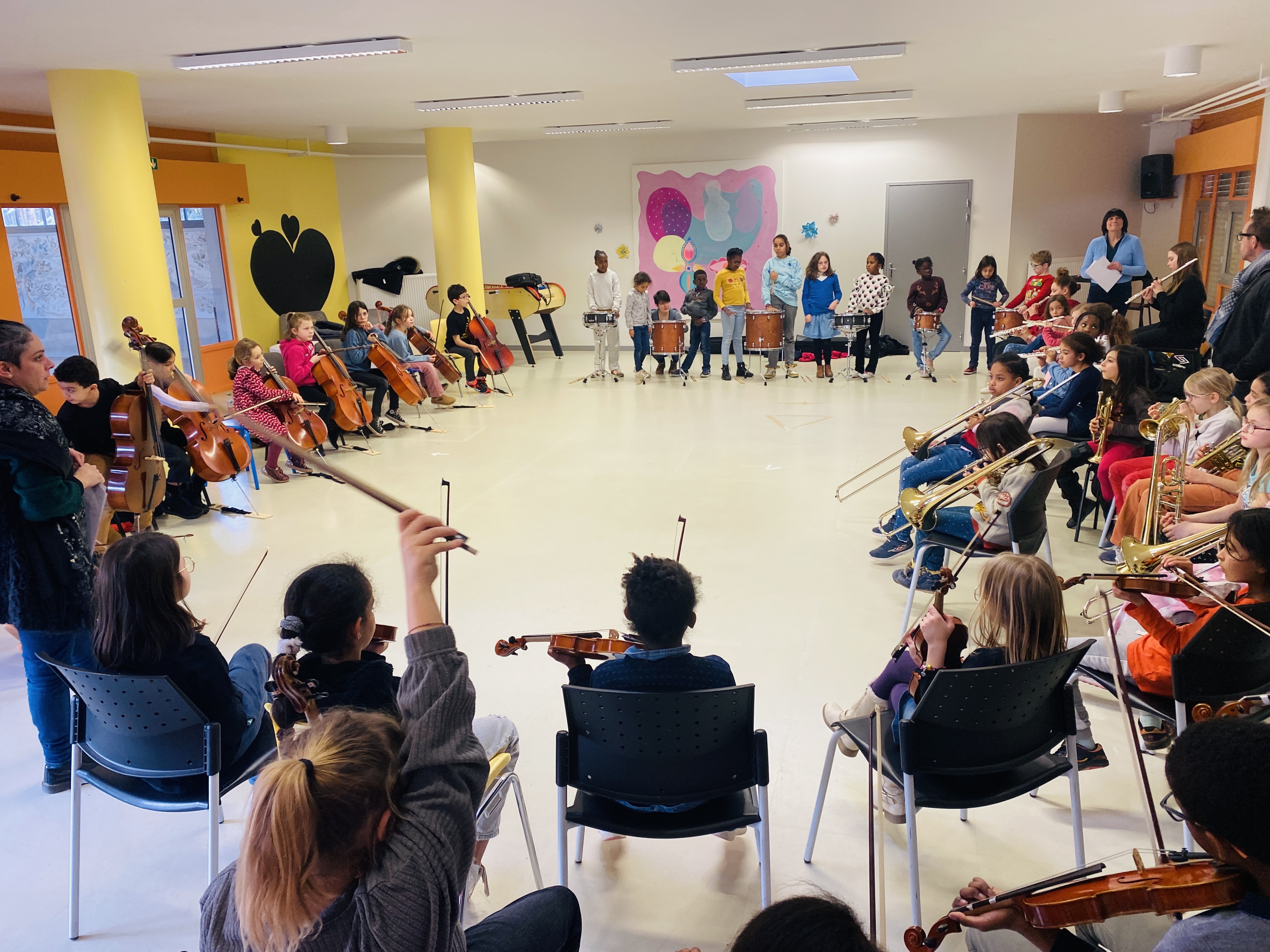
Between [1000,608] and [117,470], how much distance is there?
4.29m

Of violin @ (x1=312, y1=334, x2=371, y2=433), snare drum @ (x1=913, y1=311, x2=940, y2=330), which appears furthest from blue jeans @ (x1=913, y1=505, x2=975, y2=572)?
snare drum @ (x1=913, y1=311, x2=940, y2=330)

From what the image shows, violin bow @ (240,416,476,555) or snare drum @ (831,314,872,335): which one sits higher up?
violin bow @ (240,416,476,555)

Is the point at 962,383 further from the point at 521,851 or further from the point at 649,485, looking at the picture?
the point at 521,851

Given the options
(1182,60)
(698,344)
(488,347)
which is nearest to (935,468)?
A: (1182,60)

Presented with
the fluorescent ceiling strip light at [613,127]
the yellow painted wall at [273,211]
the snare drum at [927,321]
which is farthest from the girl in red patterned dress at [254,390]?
the snare drum at [927,321]

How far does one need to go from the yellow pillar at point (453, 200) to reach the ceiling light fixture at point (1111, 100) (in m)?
6.33

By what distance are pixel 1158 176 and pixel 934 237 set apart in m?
2.50

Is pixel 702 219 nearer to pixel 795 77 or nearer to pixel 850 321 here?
pixel 850 321

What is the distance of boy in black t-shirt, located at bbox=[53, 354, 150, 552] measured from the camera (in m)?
4.51

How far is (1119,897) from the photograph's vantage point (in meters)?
1.46

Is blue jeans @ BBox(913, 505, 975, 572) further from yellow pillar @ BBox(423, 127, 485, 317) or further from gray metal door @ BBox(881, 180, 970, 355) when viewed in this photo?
gray metal door @ BBox(881, 180, 970, 355)

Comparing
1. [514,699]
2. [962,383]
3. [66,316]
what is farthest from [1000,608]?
[66,316]

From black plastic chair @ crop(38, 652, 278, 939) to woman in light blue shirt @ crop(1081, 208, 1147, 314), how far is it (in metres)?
8.21

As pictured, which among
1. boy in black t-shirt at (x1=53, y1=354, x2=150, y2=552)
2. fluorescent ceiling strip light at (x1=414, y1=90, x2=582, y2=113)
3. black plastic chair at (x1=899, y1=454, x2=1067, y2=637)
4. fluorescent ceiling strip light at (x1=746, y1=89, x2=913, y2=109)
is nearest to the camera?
black plastic chair at (x1=899, y1=454, x2=1067, y2=637)
